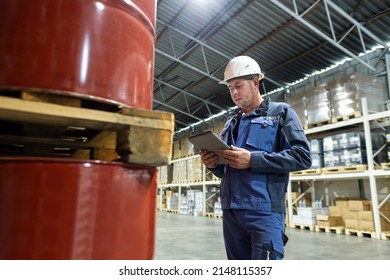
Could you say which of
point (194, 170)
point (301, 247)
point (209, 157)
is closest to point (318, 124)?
point (301, 247)

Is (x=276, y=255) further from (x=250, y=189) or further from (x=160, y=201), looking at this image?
(x=160, y=201)

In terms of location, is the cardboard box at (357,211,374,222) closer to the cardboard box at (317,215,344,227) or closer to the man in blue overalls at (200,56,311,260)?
the cardboard box at (317,215,344,227)

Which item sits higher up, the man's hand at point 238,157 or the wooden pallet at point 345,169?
the wooden pallet at point 345,169

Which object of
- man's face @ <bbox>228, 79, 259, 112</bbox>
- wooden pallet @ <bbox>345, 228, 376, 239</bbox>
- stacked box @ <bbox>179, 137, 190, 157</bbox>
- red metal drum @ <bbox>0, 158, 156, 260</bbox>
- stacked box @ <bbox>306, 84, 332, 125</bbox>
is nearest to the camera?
red metal drum @ <bbox>0, 158, 156, 260</bbox>

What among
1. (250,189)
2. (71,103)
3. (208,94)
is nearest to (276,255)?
(250,189)

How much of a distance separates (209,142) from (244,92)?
1.62 feet

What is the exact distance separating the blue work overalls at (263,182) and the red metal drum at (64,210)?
84cm

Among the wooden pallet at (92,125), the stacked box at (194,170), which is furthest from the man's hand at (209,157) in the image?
the stacked box at (194,170)

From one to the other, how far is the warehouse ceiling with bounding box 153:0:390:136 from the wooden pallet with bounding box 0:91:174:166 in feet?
19.9

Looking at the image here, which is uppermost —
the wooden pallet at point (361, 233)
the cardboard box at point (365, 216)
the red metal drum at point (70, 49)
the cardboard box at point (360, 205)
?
the red metal drum at point (70, 49)

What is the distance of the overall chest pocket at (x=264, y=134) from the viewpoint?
6.73ft

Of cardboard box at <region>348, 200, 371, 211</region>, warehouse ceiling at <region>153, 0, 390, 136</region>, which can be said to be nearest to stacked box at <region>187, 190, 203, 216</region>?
warehouse ceiling at <region>153, 0, 390, 136</region>

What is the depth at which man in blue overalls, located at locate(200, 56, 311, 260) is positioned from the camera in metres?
1.85

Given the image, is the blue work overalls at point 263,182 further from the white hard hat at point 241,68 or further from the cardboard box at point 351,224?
the cardboard box at point 351,224
